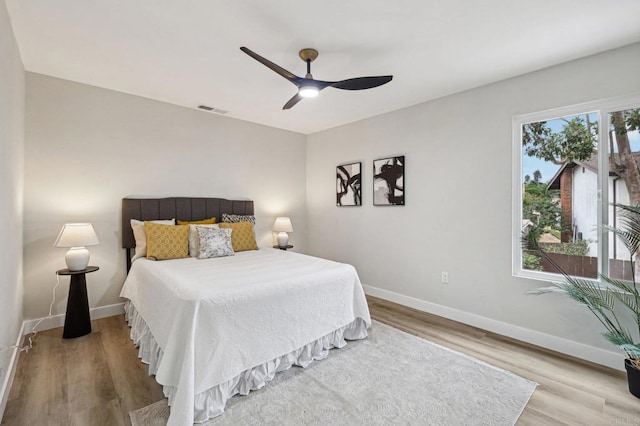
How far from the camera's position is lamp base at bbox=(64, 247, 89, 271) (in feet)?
9.23

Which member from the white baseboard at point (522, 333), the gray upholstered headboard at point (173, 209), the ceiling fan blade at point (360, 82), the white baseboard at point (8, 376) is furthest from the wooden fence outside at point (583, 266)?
the white baseboard at point (8, 376)

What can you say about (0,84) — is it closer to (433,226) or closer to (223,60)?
(223,60)

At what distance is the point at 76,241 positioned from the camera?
2736mm

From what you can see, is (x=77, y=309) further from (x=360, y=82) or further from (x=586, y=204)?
(x=586, y=204)

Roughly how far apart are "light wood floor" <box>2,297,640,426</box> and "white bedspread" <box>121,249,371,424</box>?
14.3 inches

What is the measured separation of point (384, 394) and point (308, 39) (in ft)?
8.62

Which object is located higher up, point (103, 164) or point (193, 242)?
point (103, 164)

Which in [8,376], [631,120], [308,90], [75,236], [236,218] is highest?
[308,90]

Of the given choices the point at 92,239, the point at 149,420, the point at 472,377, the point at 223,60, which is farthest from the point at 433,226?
the point at 92,239

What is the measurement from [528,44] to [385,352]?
276 centimetres

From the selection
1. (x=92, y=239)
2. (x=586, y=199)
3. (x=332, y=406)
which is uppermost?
(x=586, y=199)

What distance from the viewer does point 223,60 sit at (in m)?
2.62

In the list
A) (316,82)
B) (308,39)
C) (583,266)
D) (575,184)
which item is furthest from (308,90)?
(583,266)

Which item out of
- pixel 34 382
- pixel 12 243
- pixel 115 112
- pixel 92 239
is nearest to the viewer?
pixel 34 382
